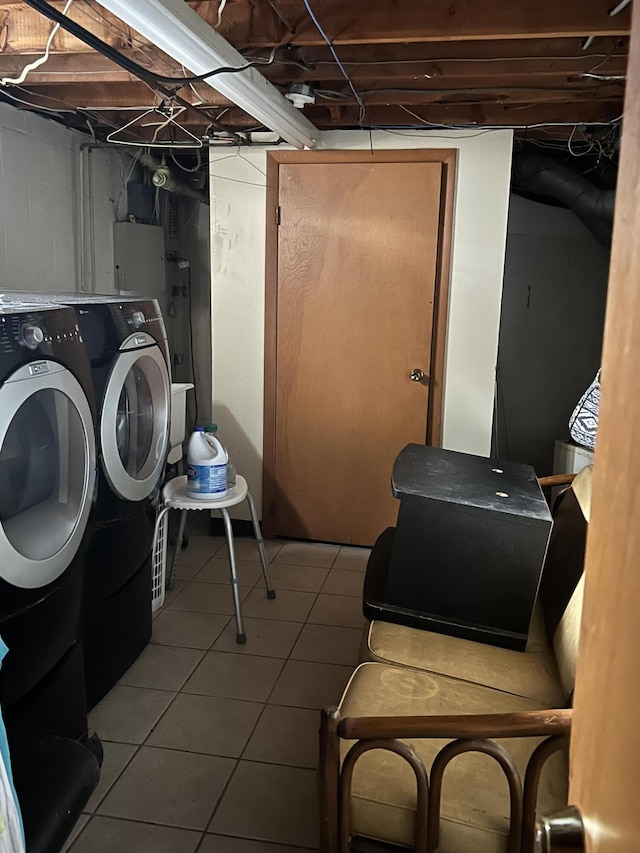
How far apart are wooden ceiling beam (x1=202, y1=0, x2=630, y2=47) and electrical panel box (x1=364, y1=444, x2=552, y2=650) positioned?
1.37 metres

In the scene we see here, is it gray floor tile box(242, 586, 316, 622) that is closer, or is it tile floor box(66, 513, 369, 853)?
tile floor box(66, 513, 369, 853)

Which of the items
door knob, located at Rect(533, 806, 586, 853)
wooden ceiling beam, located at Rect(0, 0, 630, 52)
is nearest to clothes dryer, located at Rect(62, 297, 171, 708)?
wooden ceiling beam, located at Rect(0, 0, 630, 52)

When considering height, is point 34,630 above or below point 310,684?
→ above

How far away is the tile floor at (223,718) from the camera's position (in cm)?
189

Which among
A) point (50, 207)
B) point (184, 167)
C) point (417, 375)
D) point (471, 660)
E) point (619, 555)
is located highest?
point (184, 167)

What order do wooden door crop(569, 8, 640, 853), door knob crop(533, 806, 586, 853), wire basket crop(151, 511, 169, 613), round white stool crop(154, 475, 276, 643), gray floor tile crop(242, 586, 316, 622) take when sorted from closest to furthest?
wooden door crop(569, 8, 640, 853) < door knob crop(533, 806, 586, 853) < round white stool crop(154, 475, 276, 643) < wire basket crop(151, 511, 169, 613) < gray floor tile crop(242, 586, 316, 622)

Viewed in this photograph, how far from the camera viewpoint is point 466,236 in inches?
137

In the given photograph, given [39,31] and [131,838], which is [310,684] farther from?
[39,31]

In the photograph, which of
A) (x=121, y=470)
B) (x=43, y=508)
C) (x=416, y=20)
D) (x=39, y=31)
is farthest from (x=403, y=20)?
(x=43, y=508)

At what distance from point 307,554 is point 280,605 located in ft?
2.08

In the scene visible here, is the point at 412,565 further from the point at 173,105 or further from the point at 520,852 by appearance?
the point at 173,105

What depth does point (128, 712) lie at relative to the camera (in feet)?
7.79

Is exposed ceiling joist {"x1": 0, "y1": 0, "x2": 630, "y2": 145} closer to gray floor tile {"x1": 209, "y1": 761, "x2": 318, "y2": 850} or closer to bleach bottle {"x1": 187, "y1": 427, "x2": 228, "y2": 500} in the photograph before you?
bleach bottle {"x1": 187, "y1": 427, "x2": 228, "y2": 500}

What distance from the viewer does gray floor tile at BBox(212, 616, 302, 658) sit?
2768mm
